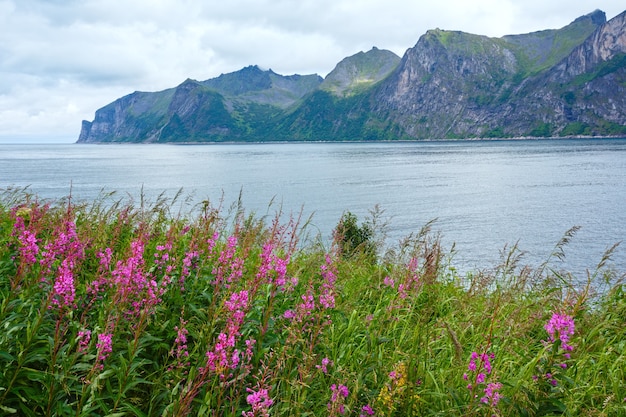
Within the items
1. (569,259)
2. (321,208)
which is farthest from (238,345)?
(321,208)

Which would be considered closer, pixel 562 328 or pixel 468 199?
pixel 562 328

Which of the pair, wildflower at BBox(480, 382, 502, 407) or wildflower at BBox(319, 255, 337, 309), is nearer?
wildflower at BBox(480, 382, 502, 407)

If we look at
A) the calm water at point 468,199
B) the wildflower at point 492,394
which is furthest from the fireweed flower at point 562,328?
the calm water at point 468,199

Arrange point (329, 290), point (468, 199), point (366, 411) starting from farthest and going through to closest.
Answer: point (468, 199) → point (329, 290) → point (366, 411)

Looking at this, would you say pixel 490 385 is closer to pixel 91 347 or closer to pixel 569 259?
pixel 91 347

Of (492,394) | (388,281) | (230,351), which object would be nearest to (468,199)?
(388,281)

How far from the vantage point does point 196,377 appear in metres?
3.88

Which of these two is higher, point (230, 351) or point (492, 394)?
point (230, 351)

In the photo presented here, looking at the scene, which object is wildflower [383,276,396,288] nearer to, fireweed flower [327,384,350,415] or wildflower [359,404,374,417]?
wildflower [359,404,374,417]

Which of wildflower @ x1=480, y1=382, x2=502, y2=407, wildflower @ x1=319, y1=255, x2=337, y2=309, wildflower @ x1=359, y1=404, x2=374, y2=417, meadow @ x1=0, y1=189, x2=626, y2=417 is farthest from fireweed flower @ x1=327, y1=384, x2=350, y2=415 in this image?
wildflower @ x1=480, y1=382, x2=502, y2=407

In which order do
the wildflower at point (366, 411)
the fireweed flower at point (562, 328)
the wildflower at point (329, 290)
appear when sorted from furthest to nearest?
the wildflower at point (329, 290) → the wildflower at point (366, 411) → the fireweed flower at point (562, 328)

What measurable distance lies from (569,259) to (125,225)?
4220cm

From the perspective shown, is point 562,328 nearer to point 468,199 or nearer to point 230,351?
point 230,351

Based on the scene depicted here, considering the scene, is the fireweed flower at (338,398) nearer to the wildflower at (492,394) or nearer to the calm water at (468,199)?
the wildflower at (492,394)
